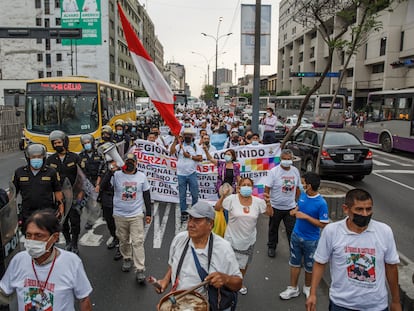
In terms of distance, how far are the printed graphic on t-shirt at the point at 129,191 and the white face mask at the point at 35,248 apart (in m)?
2.78

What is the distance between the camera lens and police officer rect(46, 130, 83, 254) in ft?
20.0

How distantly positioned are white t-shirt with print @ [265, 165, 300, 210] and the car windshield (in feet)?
20.0

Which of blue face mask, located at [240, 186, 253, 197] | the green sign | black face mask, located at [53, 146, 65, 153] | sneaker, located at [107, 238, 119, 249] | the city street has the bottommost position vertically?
the city street

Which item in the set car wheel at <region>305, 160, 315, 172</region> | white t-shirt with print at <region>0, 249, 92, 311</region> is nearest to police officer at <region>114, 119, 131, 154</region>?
car wheel at <region>305, 160, 315, 172</region>

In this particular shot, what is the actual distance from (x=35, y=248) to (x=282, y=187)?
4045mm

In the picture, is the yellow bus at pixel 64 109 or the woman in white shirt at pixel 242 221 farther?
the yellow bus at pixel 64 109

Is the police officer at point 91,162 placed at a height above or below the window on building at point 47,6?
below

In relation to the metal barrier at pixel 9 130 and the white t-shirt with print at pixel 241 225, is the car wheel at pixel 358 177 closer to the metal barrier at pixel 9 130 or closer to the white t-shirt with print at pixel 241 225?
the white t-shirt with print at pixel 241 225

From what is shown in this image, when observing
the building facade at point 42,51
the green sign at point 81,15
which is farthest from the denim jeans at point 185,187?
the building facade at point 42,51

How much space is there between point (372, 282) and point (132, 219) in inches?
131

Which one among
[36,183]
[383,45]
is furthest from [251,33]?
[383,45]

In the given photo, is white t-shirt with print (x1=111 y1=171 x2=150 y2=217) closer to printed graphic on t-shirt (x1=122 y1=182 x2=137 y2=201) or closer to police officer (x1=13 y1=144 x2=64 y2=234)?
printed graphic on t-shirt (x1=122 y1=182 x2=137 y2=201)

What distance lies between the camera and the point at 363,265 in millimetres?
3068

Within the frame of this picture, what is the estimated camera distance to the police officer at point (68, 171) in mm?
6090
